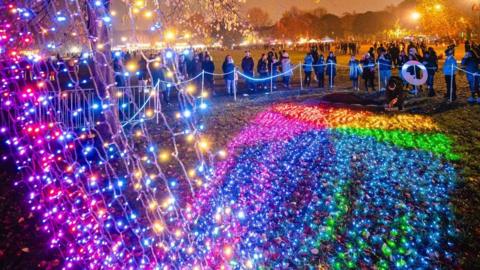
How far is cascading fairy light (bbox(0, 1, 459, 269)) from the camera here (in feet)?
15.2

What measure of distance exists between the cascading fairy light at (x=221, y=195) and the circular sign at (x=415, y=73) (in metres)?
6.50

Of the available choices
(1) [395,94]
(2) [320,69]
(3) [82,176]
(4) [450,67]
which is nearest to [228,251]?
(3) [82,176]

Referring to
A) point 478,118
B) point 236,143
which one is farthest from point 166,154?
point 478,118

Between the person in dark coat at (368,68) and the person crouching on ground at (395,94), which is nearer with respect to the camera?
the person crouching on ground at (395,94)

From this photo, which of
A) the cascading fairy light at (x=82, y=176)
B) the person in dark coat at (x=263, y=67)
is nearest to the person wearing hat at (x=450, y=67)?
the person in dark coat at (x=263, y=67)

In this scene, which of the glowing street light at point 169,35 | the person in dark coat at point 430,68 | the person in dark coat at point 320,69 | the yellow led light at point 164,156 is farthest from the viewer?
the person in dark coat at point 320,69

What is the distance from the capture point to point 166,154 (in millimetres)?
8648

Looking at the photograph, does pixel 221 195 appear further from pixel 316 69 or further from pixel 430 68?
pixel 316 69

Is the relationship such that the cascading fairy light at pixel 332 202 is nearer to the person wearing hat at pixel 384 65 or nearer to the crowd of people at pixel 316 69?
the crowd of people at pixel 316 69

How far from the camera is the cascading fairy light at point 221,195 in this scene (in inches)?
183

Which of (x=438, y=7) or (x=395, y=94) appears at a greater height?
(x=438, y=7)

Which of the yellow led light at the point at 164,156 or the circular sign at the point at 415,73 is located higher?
the circular sign at the point at 415,73

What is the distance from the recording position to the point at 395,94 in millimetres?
12195

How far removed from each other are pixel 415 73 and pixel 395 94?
3.69m
